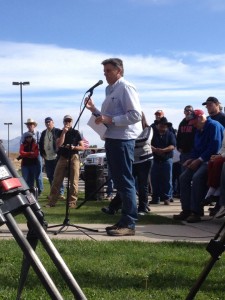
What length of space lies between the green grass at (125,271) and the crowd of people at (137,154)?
614 mm

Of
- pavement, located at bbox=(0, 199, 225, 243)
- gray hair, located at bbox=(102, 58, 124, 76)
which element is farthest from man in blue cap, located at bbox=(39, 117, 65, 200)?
gray hair, located at bbox=(102, 58, 124, 76)

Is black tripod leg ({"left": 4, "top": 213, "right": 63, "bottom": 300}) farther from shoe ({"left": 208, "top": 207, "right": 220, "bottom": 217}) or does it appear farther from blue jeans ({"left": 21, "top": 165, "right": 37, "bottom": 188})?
blue jeans ({"left": 21, "top": 165, "right": 37, "bottom": 188})

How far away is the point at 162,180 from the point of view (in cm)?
1230

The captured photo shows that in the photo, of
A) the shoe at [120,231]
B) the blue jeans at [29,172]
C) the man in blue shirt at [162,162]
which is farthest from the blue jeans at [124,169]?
the blue jeans at [29,172]

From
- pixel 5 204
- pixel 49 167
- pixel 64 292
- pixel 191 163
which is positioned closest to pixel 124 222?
pixel 191 163

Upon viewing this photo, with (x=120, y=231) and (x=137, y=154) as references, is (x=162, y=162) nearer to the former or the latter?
(x=137, y=154)

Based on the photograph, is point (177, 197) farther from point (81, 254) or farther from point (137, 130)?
point (81, 254)

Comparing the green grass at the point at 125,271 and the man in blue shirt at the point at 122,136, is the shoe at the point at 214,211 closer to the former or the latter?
the man in blue shirt at the point at 122,136

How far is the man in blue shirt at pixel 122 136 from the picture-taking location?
6836 millimetres

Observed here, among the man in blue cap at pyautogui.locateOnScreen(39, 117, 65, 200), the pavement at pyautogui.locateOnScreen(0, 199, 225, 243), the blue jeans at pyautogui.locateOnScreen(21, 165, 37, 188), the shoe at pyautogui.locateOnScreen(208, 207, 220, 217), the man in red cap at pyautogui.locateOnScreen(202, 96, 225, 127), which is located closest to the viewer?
the pavement at pyautogui.locateOnScreen(0, 199, 225, 243)

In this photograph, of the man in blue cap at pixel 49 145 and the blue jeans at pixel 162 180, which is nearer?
the blue jeans at pixel 162 180

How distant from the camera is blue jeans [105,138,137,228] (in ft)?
22.5

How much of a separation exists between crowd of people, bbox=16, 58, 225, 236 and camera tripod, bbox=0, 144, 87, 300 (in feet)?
8.44

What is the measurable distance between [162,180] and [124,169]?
5.54 m
